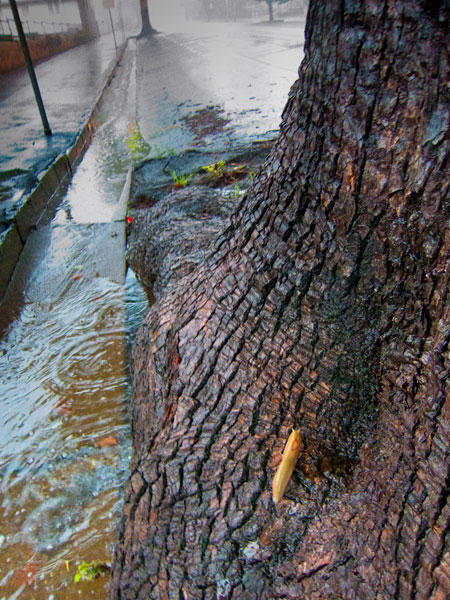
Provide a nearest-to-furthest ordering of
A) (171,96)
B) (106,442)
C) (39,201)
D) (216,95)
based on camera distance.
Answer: (106,442) → (39,201) → (216,95) → (171,96)

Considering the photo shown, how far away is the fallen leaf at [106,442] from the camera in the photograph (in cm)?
256

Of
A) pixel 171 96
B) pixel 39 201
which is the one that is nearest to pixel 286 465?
pixel 39 201

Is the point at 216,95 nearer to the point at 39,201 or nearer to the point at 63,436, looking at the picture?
the point at 39,201

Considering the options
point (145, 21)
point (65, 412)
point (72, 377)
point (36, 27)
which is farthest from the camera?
point (145, 21)

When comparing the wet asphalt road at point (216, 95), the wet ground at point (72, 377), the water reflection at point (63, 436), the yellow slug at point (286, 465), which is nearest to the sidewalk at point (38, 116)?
the wet ground at point (72, 377)

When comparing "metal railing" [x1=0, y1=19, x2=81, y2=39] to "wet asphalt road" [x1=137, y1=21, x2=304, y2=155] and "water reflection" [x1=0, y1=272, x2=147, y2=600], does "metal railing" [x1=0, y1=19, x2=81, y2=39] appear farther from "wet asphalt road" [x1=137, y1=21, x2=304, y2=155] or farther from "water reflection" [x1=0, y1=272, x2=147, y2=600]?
"water reflection" [x1=0, y1=272, x2=147, y2=600]

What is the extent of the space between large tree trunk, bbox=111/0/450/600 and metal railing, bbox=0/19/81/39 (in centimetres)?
2520

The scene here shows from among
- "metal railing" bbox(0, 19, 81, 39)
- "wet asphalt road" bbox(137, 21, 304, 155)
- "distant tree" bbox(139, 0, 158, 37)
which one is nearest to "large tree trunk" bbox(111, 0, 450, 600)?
"wet asphalt road" bbox(137, 21, 304, 155)

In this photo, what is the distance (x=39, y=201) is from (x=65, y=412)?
4.17m

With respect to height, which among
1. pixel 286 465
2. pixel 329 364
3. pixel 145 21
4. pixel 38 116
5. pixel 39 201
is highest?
pixel 145 21

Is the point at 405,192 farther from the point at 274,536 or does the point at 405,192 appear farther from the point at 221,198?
the point at 221,198

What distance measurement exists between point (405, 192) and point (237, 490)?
40.8 inches

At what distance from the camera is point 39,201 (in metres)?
6.02

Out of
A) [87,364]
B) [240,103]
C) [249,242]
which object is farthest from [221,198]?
[240,103]
